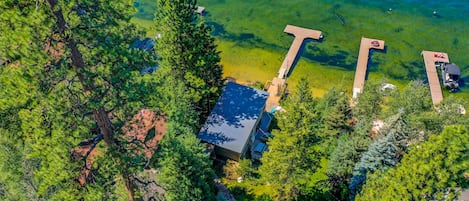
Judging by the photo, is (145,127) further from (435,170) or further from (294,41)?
(294,41)

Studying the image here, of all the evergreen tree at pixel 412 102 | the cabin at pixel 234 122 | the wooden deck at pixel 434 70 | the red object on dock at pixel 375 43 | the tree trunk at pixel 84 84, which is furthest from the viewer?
the red object on dock at pixel 375 43

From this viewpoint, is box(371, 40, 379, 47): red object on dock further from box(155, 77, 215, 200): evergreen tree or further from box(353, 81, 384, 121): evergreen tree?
box(155, 77, 215, 200): evergreen tree

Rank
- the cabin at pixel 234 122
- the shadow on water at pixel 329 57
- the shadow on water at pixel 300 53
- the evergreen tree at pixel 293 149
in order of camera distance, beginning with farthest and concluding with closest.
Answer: the shadow on water at pixel 329 57 < the shadow on water at pixel 300 53 < the cabin at pixel 234 122 < the evergreen tree at pixel 293 149

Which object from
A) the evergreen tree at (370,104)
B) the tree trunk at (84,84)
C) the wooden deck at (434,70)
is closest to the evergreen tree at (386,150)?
the evergreen tree at (370,104)

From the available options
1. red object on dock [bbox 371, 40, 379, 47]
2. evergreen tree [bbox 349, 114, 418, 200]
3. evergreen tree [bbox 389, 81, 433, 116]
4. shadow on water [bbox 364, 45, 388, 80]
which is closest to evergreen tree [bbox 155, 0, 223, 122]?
evergreen tree [bbox 349, 114, 418, 200]

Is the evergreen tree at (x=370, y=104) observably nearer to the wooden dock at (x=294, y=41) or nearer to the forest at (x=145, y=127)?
the forest at (x=145, y=127)

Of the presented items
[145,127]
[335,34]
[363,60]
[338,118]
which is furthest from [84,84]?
[335,34]
